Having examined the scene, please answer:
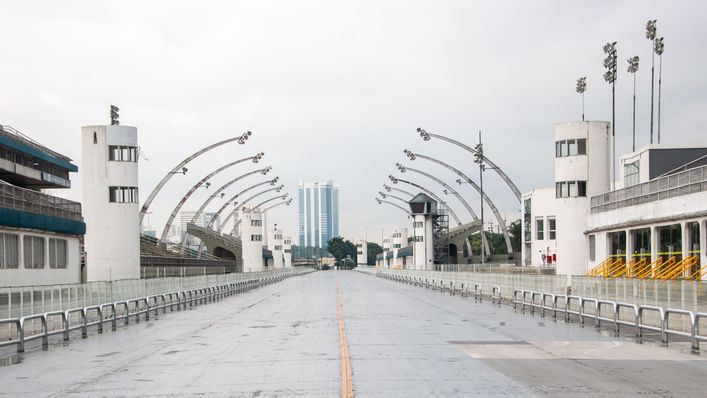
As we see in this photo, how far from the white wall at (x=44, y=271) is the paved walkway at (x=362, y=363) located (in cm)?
1575

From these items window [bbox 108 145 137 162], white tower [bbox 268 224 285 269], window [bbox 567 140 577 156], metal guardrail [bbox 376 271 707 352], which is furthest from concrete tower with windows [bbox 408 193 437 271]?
metal guardrail [bbox 376 271 707 352]

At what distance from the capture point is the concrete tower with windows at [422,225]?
109 m

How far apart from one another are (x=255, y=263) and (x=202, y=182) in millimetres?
25161

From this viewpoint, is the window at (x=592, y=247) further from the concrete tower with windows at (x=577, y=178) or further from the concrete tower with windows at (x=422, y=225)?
the concrete tower with windows at (x=422, y=225)

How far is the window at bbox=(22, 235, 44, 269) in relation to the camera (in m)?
43.4

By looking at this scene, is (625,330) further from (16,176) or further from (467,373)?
(16,176)

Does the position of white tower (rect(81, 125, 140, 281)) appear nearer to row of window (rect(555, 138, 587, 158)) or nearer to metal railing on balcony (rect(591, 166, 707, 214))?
row of window (rect(555, 138, 587, 158))

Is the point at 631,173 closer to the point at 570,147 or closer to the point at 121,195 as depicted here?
the point at 570,147

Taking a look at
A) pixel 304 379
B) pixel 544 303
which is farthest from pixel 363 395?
pixel 544 303

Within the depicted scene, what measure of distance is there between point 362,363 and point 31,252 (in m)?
33.1

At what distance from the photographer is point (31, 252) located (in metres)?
44.2

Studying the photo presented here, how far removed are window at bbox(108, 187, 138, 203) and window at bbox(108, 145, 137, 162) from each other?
1733 mm

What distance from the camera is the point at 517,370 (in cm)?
1512

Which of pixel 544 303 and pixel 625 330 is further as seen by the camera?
pixel 544 303
